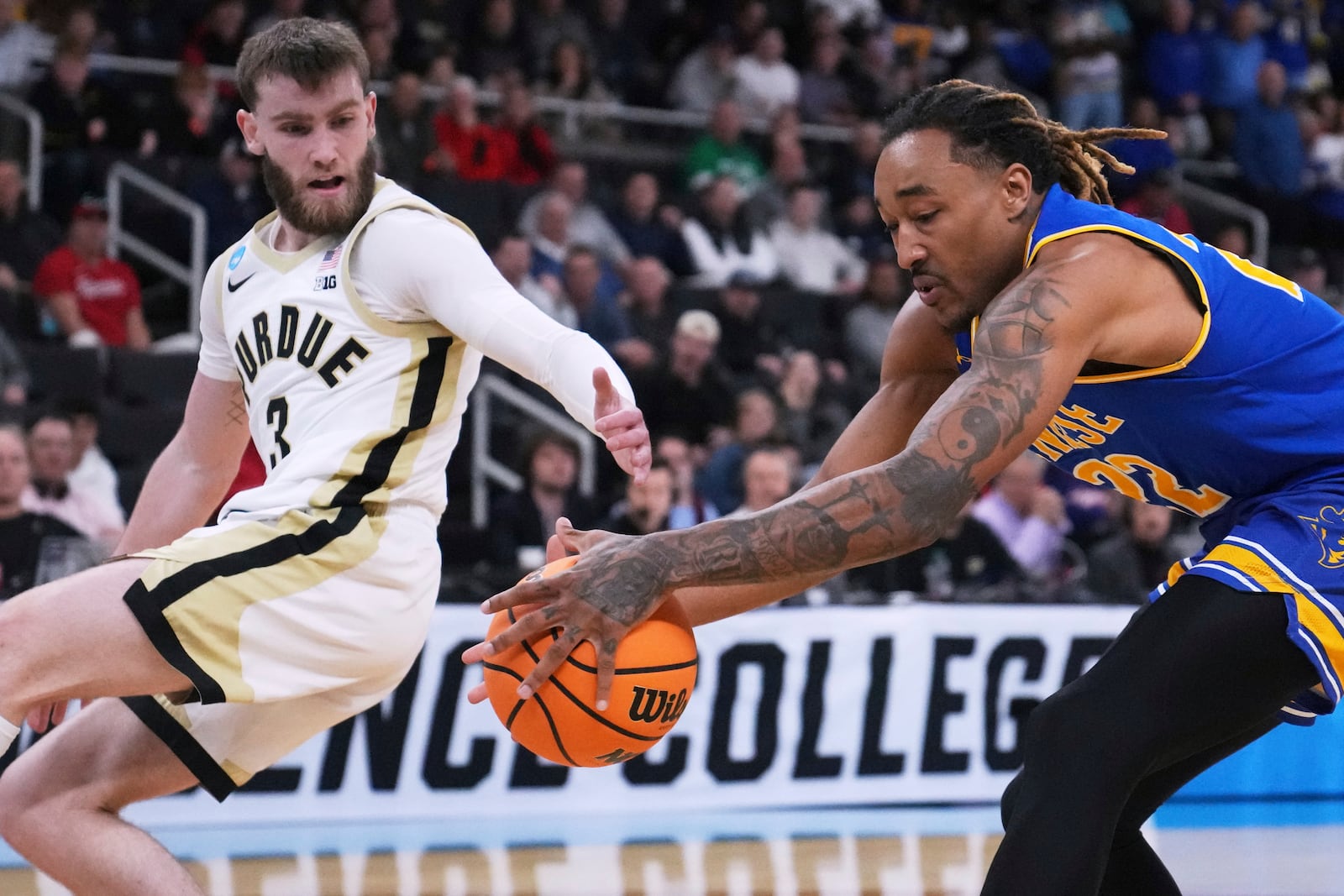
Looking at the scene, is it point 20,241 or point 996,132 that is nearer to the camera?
point 996,132

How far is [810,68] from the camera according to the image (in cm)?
1481

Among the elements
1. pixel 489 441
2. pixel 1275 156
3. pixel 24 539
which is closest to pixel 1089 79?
pixel 1275 156

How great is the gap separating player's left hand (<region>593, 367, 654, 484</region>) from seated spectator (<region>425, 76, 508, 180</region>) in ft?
27.6

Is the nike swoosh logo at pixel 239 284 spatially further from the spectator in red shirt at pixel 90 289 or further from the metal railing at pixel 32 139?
the metal railing at pixel 32 139

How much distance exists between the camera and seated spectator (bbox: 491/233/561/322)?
1021 cm

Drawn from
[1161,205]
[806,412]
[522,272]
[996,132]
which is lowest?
[806,412]

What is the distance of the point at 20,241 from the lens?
9.83 m

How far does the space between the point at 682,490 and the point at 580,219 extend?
3.19m

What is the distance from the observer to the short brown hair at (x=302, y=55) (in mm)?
3742

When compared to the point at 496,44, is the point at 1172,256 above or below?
below

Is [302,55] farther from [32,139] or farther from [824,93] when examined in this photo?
[824,93]

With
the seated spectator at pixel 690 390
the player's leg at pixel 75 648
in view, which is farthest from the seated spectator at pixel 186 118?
the player's leg at pixel 75 648

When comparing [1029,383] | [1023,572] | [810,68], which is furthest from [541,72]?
[1029,383]

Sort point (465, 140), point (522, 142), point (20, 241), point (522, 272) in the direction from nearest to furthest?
point (20, 241), point (522, 272), point (465, 140), point (522, 142)
